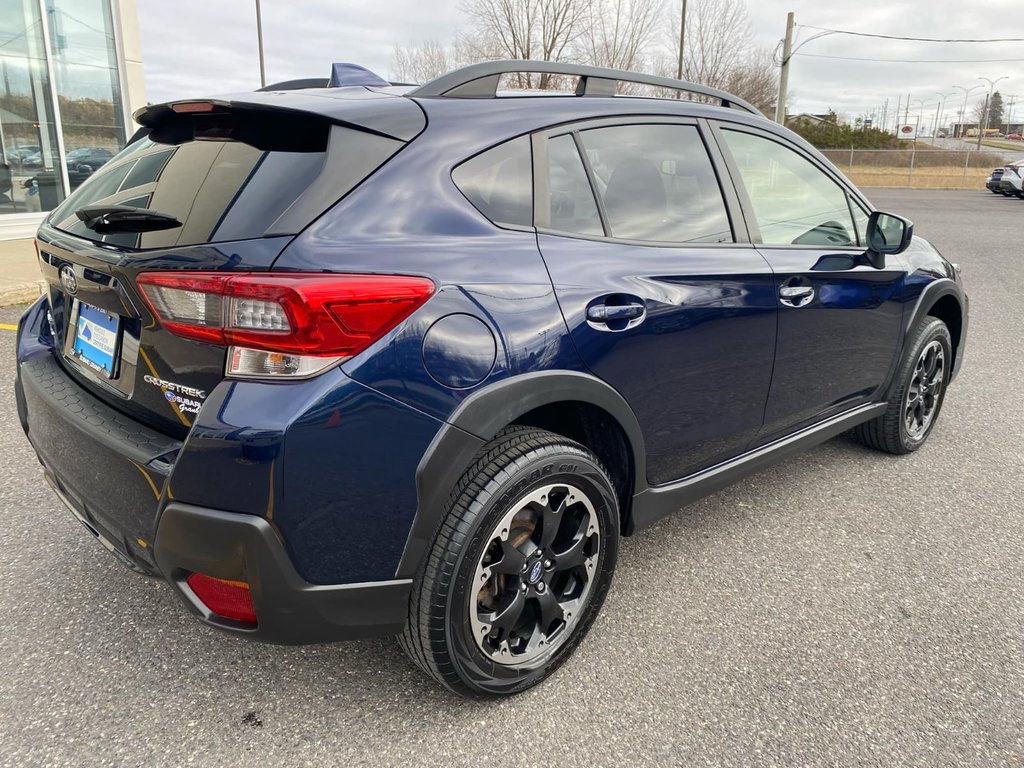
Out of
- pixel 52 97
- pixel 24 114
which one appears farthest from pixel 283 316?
pixel 52 97

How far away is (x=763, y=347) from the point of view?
9.20 feet

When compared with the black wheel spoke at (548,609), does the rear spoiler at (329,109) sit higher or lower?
higher

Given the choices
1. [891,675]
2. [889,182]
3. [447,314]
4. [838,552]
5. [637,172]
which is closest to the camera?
[447,314]

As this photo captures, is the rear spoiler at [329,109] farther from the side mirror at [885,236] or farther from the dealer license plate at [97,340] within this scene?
the side mirror at [885,236]

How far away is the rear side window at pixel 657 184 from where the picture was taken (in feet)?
8.02

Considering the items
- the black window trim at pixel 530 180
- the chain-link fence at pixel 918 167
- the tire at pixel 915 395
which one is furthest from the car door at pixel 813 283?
→ the chain-link fence at pixel 918 167

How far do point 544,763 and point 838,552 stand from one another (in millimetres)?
1656

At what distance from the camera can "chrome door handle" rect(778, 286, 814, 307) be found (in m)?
2.85

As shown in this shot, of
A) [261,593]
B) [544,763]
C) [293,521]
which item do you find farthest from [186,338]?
[544,763]

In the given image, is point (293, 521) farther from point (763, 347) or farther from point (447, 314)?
point (763, 347)

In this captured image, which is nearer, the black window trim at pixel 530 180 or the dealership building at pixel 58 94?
the black window trim at pixel 530 180

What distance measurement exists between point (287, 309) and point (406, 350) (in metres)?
0.28

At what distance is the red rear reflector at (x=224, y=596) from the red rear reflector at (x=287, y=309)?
0.57 metres

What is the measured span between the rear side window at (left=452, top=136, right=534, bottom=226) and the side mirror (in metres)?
1.90
